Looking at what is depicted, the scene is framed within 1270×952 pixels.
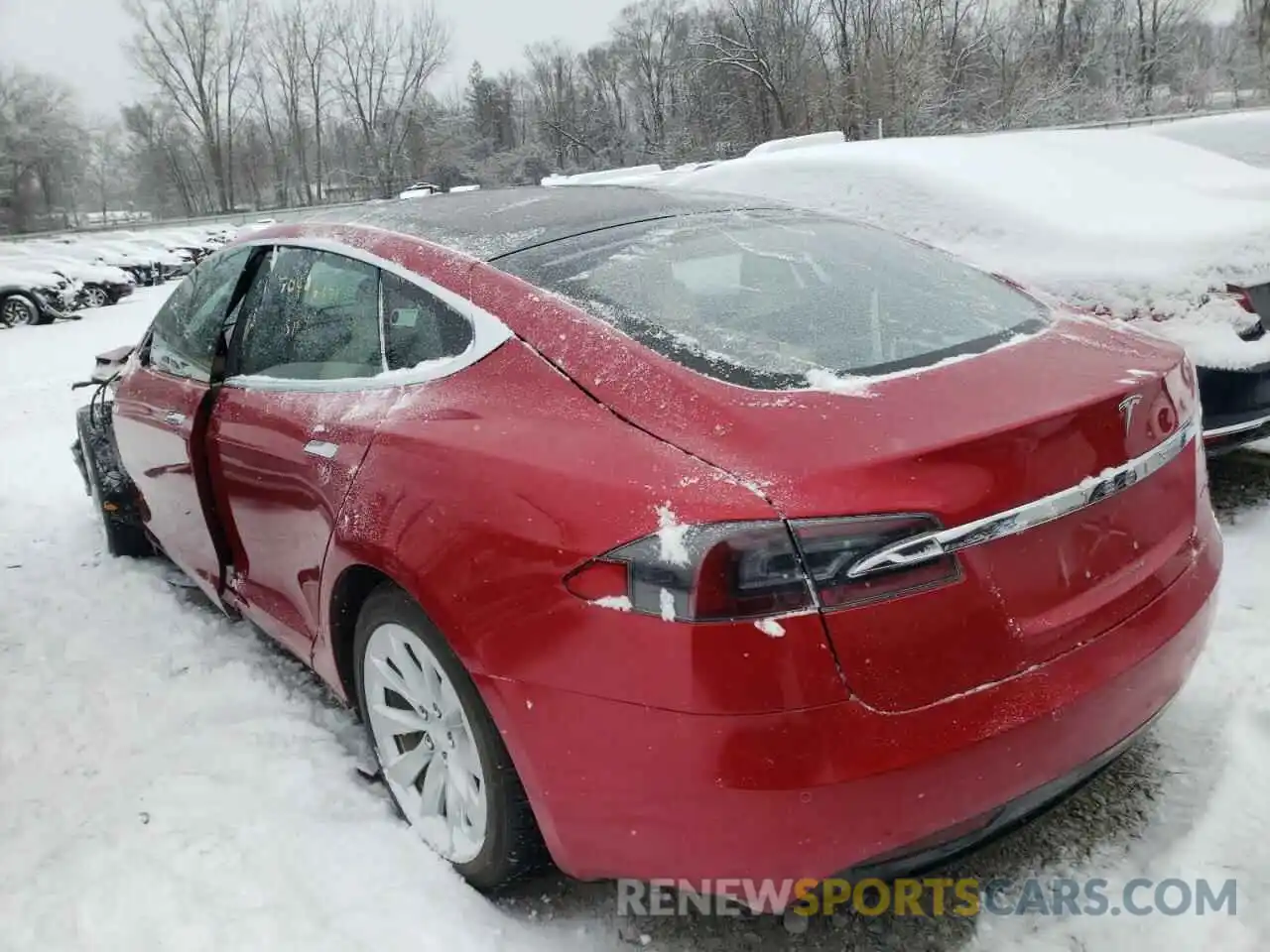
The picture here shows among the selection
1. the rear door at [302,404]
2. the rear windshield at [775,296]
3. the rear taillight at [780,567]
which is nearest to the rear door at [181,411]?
the rear door at [302,404]

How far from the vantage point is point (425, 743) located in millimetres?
2184

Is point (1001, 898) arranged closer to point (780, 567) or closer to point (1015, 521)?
point (1015, 521)

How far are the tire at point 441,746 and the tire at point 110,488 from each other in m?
2.44

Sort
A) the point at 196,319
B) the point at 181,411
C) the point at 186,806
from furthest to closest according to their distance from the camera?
the point at 196,319 < the point at 181,411 < the point at 186,806

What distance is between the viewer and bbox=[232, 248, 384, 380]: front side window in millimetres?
2377

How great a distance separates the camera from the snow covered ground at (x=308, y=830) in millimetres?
1923

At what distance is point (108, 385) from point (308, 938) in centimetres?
329

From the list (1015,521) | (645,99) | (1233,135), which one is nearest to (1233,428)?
(1015,521)

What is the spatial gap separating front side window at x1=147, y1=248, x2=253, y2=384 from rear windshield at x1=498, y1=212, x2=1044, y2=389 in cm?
139

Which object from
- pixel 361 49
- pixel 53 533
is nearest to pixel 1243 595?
pixel 53 533

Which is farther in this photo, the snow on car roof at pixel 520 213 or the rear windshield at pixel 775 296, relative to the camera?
the snow on car roof at pixel 520 213

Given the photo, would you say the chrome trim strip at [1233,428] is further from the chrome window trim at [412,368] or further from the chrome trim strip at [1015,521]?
the chrome window trim at [412,368]

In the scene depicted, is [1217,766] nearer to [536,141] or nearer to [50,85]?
[536,141]

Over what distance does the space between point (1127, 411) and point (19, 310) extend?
20.1 meters
